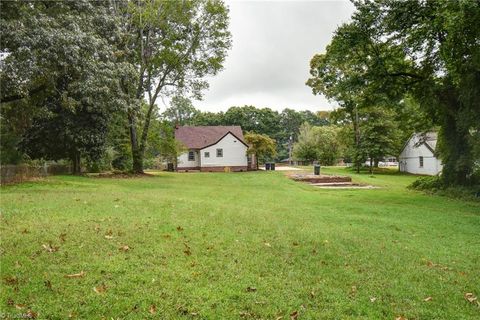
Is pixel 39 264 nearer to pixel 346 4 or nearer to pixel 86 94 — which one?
pixel 86 94

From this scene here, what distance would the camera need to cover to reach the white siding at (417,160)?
3894 cm

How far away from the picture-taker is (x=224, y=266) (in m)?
5.72

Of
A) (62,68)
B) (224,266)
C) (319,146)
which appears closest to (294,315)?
(224,266)

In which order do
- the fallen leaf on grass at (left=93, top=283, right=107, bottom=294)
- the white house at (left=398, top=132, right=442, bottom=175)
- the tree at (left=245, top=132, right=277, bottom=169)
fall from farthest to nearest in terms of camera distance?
the tree at (left=245, top=132, right=277, bottom=169) → the white house at (left=398, top=132, right=442, bottom=175) → the fallen leaf on grass at (left=93, top=283, right=107, bottom=294)

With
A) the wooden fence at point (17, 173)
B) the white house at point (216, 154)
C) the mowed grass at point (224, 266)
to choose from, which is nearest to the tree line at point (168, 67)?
the wooden fence at point (17, 173)

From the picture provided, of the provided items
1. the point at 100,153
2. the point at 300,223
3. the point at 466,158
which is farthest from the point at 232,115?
the point at 300,223

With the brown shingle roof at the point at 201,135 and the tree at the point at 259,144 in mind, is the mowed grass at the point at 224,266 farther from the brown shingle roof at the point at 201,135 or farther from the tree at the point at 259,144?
the brown shingle roof at the point at 201,135

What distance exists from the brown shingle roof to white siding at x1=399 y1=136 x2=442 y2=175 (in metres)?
20.1

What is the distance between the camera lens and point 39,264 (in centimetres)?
530

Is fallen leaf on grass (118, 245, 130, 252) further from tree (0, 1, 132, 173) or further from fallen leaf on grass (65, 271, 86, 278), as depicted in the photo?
tree (0, 1, 132, 173)

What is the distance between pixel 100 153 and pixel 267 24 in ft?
42.5

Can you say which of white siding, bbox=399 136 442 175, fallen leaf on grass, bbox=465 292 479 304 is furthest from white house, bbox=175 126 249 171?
fallen leaf on grass, bbox=465 292 479 304

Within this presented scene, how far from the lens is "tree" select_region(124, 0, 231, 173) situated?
90.1 ft

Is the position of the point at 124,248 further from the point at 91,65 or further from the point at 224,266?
the point at 91,65
